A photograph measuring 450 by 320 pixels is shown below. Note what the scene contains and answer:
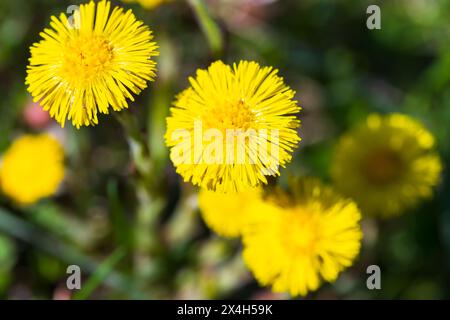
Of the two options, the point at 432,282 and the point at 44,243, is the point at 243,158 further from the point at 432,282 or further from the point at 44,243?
the point at 432,282

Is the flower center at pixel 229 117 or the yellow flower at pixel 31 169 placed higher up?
the yellow flower at pixel 31 169

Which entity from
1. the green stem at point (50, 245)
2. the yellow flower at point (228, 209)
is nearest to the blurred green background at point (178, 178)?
the green stem at point (50, 245)

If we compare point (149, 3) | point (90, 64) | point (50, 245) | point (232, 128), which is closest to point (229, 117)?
point (232, 128)

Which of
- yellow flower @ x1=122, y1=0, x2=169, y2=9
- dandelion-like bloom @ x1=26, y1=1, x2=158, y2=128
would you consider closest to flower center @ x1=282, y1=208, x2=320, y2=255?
dandelion-like bloom @ x1=26, y1=1, x2=158, y2=128

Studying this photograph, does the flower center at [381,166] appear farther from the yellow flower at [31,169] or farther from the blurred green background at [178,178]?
the yellow flower at [31,169]

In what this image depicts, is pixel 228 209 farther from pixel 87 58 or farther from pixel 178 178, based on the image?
pixel 178 178

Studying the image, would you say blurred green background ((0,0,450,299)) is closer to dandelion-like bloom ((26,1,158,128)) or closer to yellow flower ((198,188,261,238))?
yellow flower ((198,188,261,238))
